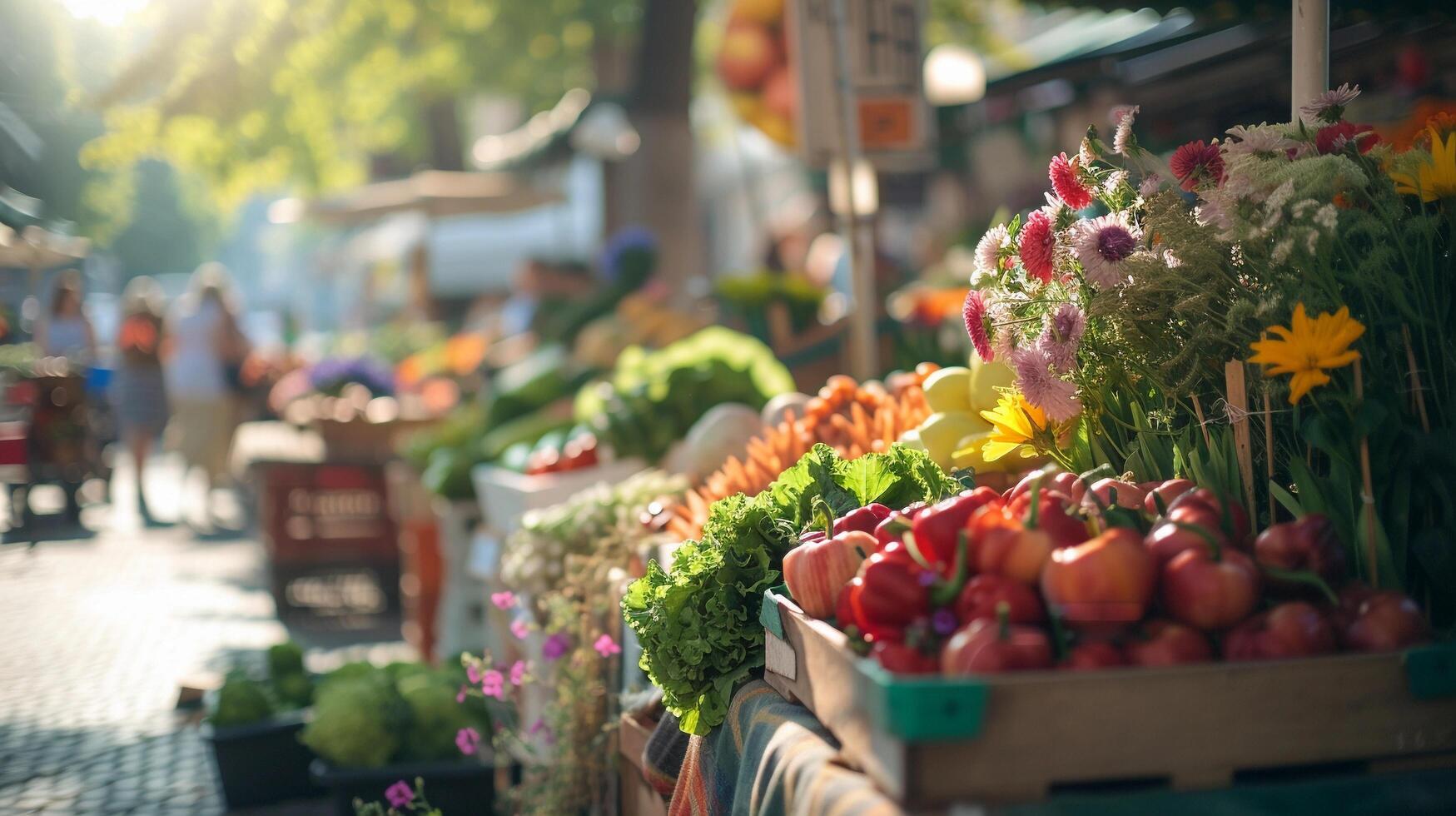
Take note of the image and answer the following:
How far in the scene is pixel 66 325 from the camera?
8.27m

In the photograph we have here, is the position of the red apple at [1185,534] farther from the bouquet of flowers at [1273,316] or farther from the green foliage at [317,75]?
the green foliage at [317,75]

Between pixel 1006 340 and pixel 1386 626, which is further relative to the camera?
pixel 1006 340

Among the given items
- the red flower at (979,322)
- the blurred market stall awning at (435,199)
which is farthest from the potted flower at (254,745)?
the blurred market stall awning at (435,199)

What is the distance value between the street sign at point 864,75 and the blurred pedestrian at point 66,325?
4734 mm

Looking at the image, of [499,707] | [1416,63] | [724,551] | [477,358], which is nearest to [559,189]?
[477,358]

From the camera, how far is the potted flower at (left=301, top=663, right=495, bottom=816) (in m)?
4.01

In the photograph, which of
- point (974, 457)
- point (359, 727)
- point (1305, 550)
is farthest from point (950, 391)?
point (359, 727)

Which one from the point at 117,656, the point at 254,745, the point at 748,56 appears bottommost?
the point at 117,656

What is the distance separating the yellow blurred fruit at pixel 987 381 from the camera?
3064 millimetres

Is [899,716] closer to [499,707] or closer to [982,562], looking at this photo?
[982,562]

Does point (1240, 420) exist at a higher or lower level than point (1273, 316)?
lower

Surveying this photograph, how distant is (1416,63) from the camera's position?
241 inches

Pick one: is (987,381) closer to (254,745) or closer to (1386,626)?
(1386,626)

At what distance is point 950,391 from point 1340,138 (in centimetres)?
124
